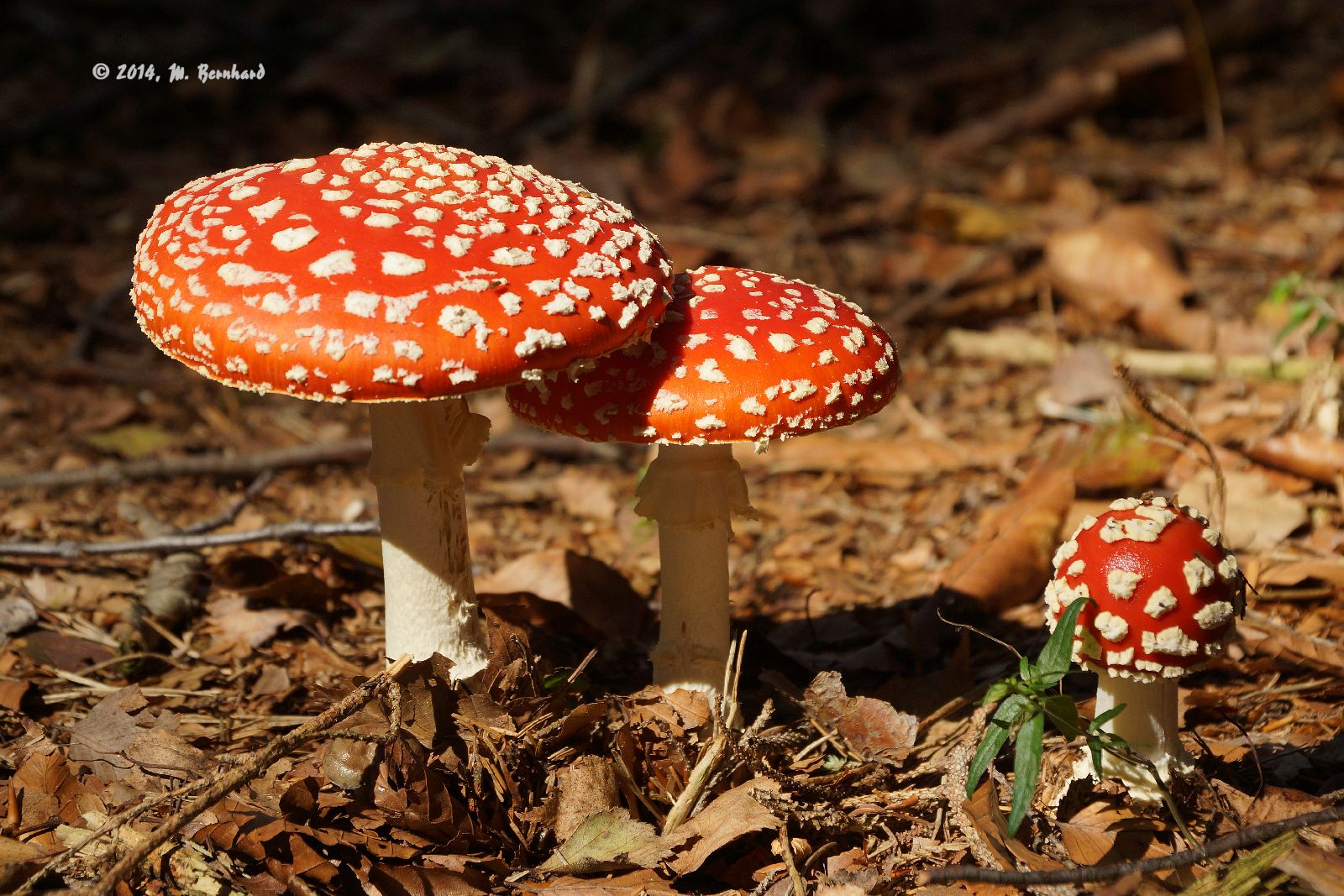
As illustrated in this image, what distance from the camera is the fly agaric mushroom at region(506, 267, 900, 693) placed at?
280 centimetres

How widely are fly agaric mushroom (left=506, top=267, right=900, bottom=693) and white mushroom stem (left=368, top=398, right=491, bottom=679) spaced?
26 cm

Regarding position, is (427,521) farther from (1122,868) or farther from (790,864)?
(1122,868)

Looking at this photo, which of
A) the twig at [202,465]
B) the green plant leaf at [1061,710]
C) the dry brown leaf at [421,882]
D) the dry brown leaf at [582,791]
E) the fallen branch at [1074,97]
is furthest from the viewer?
the fallen branch at [1074,97]

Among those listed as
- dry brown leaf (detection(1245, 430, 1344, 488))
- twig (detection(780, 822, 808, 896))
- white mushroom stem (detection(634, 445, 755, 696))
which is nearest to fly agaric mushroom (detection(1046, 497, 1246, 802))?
twig (detection(780, 822, 808, 896))

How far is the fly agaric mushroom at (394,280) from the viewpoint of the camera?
240 centimetres

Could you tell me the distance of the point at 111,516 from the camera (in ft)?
15.1

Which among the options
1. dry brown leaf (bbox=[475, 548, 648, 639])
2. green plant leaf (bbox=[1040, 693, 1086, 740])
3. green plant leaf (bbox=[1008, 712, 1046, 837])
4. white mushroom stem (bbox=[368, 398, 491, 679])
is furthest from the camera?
dry brown leaf (bbox=[475, 548, 648, 639])

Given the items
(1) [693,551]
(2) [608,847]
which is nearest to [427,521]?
(1) [693,551]

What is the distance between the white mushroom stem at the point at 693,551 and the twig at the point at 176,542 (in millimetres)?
1185

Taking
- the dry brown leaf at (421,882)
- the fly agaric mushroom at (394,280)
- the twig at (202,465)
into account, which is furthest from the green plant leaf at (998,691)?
the twig at (202,465)

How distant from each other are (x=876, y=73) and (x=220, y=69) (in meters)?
5.81

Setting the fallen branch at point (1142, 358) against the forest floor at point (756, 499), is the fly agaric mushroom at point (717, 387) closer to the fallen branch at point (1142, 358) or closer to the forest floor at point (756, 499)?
the forest floor at point (756, 499)

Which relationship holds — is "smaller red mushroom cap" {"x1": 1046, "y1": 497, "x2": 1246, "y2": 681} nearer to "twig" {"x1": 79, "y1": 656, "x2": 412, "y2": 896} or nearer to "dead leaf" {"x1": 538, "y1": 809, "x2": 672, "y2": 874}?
"dead leaf" {"x1": 538, "y1": 809, "x2": 672, "y2": 874}

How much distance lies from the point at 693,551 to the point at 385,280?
140 centimetres
